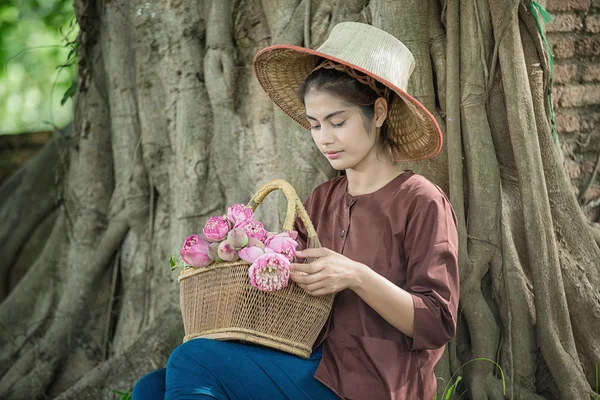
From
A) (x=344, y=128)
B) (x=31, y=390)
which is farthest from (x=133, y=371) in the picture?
(x=344, y=128)

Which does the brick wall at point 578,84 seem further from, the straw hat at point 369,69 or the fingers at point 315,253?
the fingers at point 315,253

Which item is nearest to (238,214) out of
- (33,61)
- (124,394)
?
(124,394)

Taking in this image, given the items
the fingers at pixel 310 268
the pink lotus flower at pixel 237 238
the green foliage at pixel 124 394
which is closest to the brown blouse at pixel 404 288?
the fingers at pixel 310 268

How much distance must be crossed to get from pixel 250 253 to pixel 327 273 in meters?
0.22

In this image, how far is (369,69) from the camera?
7.70ft

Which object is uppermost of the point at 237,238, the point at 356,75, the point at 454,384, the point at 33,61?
the point at 356,75

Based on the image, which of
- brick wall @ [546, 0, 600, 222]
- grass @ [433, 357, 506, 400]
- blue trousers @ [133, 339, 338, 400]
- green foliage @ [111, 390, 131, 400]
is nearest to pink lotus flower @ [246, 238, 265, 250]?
blue trousers @ [133, 339, 338, 400]

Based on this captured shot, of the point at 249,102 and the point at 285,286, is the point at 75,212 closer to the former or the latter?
the point at 249,102

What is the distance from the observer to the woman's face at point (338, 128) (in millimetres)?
2387

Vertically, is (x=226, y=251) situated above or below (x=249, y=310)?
above

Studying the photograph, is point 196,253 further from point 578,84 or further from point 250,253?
point 578,84

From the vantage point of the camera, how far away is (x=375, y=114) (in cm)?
246

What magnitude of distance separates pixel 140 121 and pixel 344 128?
6.91 ft

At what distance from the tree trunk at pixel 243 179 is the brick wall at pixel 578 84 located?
1.03 feet
